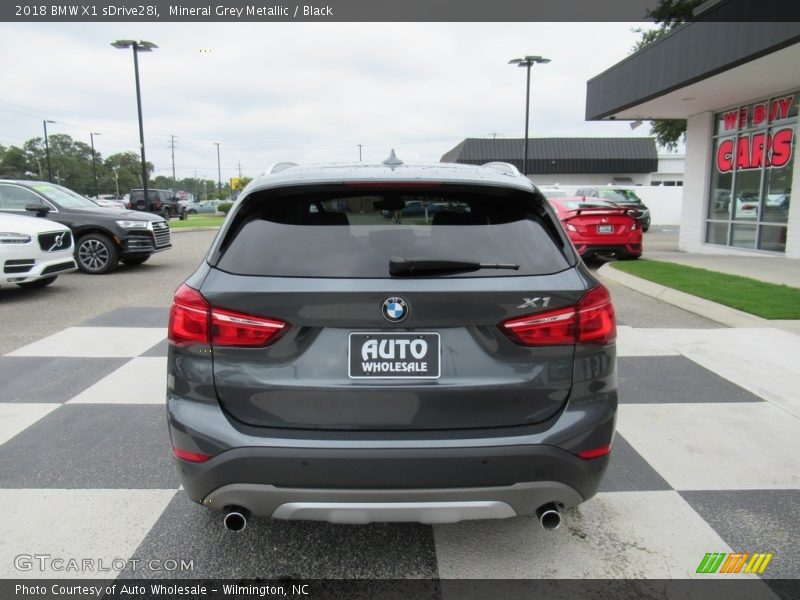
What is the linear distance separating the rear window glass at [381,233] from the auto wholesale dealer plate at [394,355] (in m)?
0.25

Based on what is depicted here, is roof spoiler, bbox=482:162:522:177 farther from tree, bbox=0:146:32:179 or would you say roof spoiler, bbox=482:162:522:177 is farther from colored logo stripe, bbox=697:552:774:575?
tree, bbox=0:146:32:179

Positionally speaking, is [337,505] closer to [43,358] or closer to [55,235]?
[43,358]

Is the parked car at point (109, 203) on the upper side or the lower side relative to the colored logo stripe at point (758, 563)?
upper

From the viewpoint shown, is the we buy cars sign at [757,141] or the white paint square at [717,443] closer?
the white paint square at [717,443]

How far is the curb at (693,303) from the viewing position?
23.4ft

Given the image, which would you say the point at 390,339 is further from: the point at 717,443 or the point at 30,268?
the point at 30,268

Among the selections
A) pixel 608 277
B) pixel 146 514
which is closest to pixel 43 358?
pixel 146 514

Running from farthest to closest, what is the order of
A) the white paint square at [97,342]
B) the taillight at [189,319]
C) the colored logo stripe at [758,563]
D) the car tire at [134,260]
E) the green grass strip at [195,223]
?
the green grass strip at [195,223]
the car tire at [134,260]
the white paint square at [97,342]
the colored logo stripe at [758,563]
the taillight at [189,319]

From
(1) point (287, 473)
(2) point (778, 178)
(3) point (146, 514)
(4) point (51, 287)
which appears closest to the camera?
(1) point (287, 473)

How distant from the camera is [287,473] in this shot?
7.04ft

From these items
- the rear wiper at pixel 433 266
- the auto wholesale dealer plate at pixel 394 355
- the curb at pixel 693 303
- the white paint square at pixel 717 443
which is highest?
the rear wiper at pixel 433 266

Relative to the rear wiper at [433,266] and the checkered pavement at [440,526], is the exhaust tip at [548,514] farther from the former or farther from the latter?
the rear wiper at [433,266]

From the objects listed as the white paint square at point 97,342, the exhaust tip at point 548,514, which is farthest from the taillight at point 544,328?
the white paint square at point 97,342

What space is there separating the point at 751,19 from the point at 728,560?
35.2 feet
